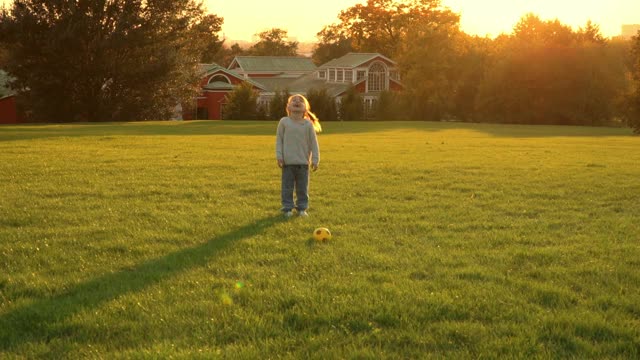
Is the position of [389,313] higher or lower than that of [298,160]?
lower

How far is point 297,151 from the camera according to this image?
366 inches

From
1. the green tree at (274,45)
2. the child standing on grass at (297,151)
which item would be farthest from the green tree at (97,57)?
the green tree at (274,45)

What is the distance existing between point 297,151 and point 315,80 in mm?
66674

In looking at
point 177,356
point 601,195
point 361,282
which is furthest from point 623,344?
point 601,195

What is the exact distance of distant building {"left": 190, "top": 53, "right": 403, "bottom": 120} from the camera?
68.2 metres

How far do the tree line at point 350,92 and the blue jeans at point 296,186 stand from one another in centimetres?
3595

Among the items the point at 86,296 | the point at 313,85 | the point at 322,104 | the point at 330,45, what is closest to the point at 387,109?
the point at 322,104

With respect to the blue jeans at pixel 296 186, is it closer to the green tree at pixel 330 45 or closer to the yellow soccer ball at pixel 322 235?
the yellow soccer ball at pixel 322 235

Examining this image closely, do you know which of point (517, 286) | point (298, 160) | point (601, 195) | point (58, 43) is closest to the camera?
point (517, 286)

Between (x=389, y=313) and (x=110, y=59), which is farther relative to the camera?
(x=110, y=59)

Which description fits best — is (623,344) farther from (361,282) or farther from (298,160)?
(298,160)

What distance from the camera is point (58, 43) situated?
41062 millimetres

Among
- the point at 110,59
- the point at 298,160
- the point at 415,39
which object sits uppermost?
the point at 415,39

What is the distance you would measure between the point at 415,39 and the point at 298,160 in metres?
57.3
